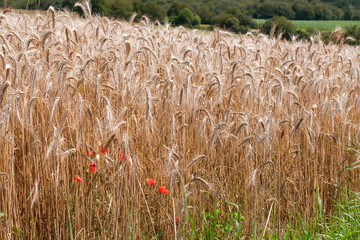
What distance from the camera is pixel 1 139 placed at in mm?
2008

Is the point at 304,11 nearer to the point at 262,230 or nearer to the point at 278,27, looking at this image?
the point at 278,27

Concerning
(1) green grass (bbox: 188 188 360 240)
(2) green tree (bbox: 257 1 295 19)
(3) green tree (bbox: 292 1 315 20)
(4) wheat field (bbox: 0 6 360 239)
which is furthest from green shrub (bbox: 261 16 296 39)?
(3) green tree (bbox: 292 1 315 20)

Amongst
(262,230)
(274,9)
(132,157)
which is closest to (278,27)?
(262,230)

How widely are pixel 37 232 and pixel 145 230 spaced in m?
0.61

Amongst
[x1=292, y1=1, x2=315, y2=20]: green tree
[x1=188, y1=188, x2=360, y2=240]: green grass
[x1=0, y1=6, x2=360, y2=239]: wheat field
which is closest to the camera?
[x1=0, y1=6, x2=360, y2=239]: wheat field

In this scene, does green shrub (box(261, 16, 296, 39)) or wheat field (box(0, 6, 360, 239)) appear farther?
green shrub (box(261, 16, 296, 39))

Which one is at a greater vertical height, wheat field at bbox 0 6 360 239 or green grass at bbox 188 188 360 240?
wheat field at bbox 0 6 360 239

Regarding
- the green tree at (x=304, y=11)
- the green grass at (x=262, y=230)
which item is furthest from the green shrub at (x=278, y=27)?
the green tree at (x=304, y=11)

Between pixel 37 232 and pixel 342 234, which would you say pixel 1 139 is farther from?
pixel 342 234

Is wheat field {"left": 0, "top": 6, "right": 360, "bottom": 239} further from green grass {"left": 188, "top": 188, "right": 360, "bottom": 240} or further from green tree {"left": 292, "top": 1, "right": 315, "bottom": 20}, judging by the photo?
green tree {"left": 292, "top": 1, "right": 315, "bottom": 20}

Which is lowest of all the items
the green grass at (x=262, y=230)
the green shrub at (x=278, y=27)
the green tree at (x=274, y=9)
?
the green grass at (x=262, y=230)

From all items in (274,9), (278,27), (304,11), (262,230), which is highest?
(304,11)

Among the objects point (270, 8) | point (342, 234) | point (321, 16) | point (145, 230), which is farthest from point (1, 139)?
point (321, 16)

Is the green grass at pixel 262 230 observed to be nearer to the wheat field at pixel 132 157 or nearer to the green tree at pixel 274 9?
the wheat field at pixel 132 157
